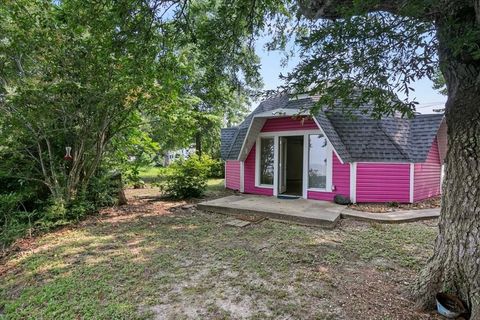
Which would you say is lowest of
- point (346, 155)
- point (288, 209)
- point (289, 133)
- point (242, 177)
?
A: point (288, 209)

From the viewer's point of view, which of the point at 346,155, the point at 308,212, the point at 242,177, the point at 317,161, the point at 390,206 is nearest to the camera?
the point at 308,212

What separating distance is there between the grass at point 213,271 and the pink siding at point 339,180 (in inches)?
88.2

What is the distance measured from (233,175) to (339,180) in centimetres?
430

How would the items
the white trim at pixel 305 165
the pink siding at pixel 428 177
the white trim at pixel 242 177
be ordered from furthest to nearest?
the white trim at pixel 242 177, the white trim at pixel 305 165, the pink siding at pixel 428 177

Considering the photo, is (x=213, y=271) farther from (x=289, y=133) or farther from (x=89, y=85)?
(x=289, y=133)

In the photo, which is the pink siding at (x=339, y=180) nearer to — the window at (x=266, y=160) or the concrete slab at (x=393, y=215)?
the concrete slab at (x=393, y=215)

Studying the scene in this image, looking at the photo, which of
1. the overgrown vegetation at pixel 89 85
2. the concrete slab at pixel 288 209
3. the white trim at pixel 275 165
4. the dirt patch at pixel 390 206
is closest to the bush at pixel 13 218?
the overgrown vegetation at pixel 89 85

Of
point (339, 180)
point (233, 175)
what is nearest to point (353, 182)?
point (339, 180)

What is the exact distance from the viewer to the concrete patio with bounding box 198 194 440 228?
20.0ft

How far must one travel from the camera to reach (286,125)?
904 centimetres

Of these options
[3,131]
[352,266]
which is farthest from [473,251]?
[3,131]

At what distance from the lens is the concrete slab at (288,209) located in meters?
6.02

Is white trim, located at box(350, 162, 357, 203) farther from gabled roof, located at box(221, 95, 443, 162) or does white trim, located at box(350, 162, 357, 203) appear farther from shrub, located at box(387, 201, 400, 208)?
shrub, located at box(387, 201, 400, 208)

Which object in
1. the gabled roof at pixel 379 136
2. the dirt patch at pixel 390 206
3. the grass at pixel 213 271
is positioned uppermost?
the gabled roof at pixel 379 136
